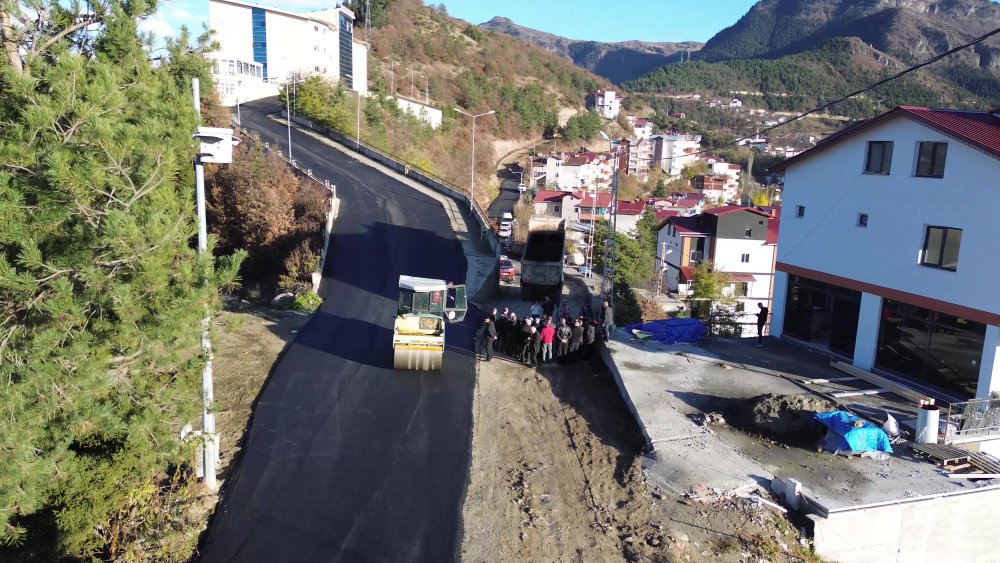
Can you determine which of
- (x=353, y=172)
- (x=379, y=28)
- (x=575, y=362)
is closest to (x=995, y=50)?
(x=379, y=28)

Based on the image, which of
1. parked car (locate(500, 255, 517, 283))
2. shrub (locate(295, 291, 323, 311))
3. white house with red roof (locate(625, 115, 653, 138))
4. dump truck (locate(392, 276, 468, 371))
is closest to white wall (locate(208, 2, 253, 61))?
parked car (locate(500, 255, 517, 283))

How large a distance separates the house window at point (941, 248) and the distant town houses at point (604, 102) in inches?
5431

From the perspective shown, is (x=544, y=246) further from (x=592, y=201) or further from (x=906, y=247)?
(x=592, y=201)

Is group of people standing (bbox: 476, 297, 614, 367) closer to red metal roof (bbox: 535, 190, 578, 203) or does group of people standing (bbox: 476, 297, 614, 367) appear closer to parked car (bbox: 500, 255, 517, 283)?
parked car (bbox: 500, 255, 517, 283)

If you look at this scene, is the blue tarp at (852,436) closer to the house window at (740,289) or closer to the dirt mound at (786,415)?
the dirt mound at (786,415)

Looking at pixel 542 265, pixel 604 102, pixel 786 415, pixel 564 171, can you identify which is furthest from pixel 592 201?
pixel 604 102

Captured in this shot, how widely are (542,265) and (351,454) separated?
1785cm

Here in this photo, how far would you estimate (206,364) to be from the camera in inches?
389

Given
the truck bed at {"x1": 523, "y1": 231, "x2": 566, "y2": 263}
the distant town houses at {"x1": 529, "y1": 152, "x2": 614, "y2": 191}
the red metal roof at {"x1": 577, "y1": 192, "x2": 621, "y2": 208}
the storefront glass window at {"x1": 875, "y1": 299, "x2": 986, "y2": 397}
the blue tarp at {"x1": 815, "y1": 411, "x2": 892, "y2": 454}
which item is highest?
the distant town houses at {"x1": 529, "y1": 152, "x2": 614, "y2": 191}

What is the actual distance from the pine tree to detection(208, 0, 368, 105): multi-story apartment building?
63.1 metres

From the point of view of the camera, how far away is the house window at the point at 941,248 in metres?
16.3

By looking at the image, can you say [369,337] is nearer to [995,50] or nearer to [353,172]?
[353,172]

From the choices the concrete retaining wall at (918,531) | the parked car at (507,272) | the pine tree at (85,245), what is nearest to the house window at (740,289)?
the parked car at (507,272)

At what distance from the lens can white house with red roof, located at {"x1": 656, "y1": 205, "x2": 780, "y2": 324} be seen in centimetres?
5444
